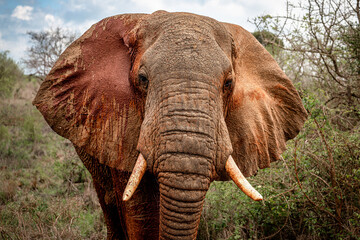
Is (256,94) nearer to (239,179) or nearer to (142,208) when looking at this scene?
(239,179)

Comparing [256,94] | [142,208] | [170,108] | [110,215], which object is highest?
[170,108]

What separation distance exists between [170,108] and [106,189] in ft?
6.50

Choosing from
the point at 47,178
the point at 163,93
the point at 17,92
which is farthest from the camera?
the point at 17,92

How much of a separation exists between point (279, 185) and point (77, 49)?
2857mm

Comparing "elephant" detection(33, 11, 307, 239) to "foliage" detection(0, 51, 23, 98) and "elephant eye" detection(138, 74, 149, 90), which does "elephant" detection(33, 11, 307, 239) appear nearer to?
"elephant eye" detection(138, 74, 149, 90)

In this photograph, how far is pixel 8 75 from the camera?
48.6 feet

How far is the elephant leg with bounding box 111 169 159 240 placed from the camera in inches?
105

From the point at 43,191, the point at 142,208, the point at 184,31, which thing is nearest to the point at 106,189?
the point at 142,208

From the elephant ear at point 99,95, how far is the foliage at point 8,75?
1142cm

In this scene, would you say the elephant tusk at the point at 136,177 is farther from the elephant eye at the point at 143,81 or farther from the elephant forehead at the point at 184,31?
the elephant forehead at the point at 184,31

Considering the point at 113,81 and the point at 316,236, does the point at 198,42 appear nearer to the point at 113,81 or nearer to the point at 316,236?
the point at 113,81

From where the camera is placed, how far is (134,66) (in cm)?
240

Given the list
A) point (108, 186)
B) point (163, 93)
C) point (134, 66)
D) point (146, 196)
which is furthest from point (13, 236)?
point (163, 93)

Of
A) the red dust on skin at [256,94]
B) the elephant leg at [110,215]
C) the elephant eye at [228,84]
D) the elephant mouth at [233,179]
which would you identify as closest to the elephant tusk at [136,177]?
the elephant mouth at [233,179]
